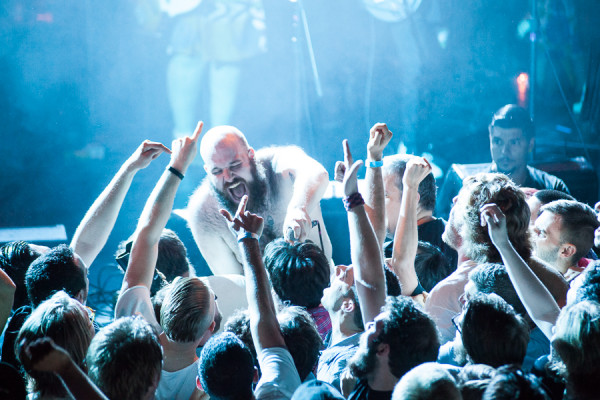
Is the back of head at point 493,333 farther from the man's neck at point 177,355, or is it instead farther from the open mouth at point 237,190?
the open mouth at point 237,190

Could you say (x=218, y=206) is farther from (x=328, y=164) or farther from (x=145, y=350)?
(x=328, y=164)

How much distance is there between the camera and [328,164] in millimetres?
5914

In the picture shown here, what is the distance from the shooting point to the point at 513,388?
1.10 meters

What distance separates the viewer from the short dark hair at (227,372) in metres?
1.32

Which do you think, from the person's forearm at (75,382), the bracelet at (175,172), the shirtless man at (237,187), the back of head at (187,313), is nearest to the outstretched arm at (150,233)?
the bracelet at (175,172)

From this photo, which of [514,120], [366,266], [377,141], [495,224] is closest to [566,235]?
[495,224]

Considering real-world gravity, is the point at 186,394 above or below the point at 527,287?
below

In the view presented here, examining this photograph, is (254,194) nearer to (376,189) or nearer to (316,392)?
(376,189)

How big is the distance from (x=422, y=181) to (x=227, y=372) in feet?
5.98

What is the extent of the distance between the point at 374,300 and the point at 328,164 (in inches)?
171

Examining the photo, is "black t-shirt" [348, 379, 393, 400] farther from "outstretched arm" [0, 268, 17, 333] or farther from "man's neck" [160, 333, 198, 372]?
"outstretched arm" [0, 268, 17, 333]

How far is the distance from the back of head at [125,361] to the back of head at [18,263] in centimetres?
88

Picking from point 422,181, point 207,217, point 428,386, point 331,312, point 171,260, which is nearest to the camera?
point 428,386

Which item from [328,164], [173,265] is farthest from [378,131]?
[328,164]
